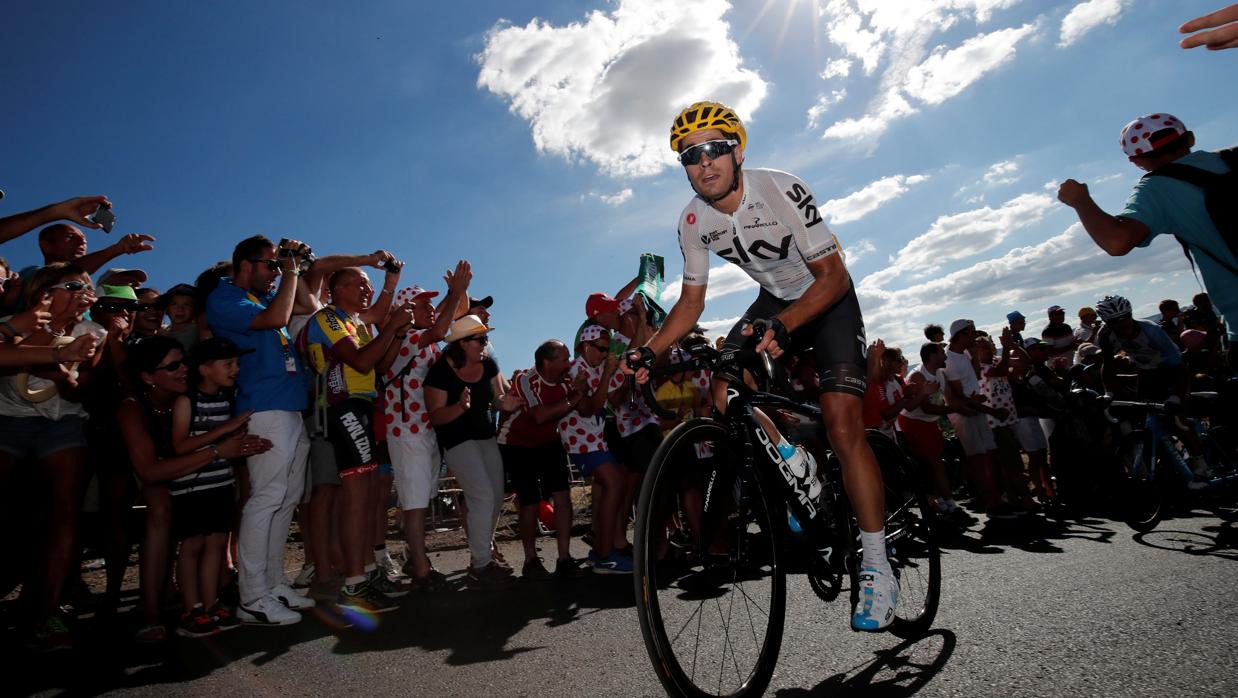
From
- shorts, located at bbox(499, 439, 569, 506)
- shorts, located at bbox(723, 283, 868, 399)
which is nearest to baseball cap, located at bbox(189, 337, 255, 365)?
shorts, located at bbox(499, 439, 569, 506)

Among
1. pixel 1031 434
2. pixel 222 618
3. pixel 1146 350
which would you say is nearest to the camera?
pixel 222 618

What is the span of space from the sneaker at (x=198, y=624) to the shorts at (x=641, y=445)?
3760 mm

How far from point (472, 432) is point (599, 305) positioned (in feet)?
7.24

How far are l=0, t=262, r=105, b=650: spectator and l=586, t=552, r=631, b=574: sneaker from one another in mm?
3872

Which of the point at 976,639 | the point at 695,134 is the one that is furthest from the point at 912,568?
the point at 695,134

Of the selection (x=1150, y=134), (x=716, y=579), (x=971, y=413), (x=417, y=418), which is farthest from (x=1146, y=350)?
(x=417, y=418)

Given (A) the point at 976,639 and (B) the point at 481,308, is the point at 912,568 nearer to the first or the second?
(A) the point at 976,639

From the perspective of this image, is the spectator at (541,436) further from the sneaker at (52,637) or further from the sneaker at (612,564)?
the sneaker at (52,637)

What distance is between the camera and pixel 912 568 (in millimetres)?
3668

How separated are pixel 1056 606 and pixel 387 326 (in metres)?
4.83

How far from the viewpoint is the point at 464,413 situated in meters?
5.81

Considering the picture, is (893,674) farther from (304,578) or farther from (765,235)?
(304,578)

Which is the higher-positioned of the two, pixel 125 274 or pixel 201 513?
pixel 125 274

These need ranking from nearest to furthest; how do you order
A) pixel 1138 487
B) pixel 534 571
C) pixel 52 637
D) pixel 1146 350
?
pixel 52 637 → pixel 534 571 → pixel 1138 487 → pixel 1146 350
